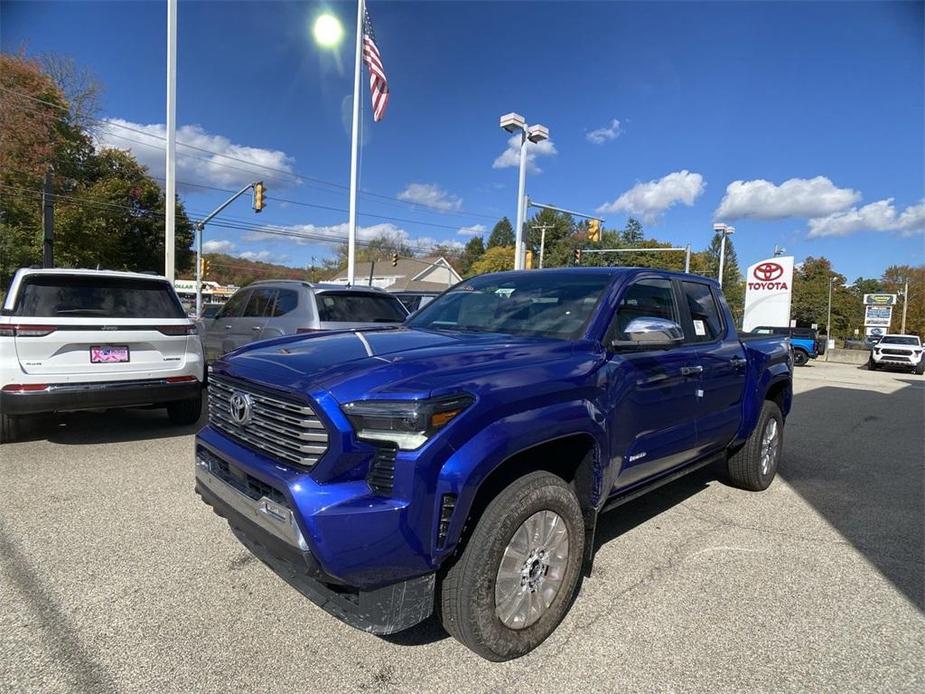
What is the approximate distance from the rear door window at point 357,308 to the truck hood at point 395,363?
3.98m

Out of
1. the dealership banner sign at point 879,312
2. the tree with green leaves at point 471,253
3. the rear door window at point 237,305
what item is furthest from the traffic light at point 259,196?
the tree with green leaves at point 471,253

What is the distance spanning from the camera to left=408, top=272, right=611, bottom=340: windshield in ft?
10.6

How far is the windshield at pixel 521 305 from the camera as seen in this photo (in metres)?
3.23

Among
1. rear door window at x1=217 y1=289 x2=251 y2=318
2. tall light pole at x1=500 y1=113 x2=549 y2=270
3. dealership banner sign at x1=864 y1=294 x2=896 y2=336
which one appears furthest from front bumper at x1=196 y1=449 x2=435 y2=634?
dealership banner sign at x1=864 y1=294 x2=896 y2=336

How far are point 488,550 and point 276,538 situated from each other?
0.86 meters

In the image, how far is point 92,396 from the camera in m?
5.23

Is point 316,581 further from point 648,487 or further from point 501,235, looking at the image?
point 501,235

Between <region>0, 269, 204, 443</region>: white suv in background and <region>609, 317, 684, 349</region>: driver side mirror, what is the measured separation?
187 inches

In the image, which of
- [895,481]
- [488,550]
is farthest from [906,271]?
[488,550]

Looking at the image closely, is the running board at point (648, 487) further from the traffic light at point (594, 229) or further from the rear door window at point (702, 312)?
the traffic light at point (594, 229)

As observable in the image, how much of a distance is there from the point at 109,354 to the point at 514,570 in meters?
4.76

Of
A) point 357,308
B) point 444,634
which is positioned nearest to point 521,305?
point 444,634

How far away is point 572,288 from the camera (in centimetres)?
348

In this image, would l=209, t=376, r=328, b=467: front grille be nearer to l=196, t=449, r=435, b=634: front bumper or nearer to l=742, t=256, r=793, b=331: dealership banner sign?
l=196, t=449, r=435, b=634: front bumper
